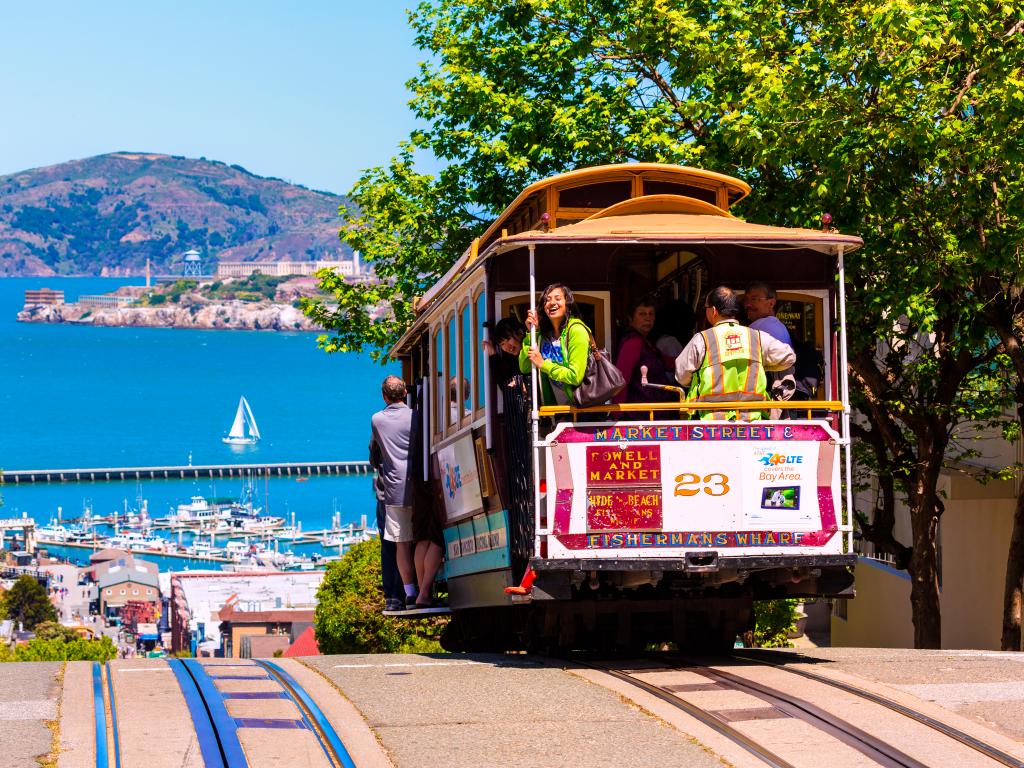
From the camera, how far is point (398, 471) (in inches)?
560

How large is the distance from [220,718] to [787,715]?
3011 millimetres

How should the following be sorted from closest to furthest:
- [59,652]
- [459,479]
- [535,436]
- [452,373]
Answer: [535,436] < [459,479] < [452,373] < [59,652]

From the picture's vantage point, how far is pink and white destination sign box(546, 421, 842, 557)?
35.4 ft

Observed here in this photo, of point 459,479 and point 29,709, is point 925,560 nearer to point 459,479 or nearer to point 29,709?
point 459,479

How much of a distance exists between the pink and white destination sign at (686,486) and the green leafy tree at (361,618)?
1889 cm

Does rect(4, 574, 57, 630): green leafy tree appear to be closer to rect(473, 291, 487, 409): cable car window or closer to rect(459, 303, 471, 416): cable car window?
rect(459, 303, 471, 416): cable car window

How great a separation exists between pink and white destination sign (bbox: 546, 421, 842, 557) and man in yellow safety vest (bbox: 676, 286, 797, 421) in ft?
0.83

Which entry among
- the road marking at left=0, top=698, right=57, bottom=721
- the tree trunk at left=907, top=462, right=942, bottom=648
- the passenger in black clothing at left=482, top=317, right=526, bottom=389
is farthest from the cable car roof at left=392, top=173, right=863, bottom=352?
the tree trunk at left=907, top=462, right=942, bottom=648

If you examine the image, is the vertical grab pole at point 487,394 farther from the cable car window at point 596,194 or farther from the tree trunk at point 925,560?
the tree trunk at point 925,560

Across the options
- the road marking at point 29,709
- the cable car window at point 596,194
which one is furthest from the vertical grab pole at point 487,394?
the road marking at point 29,709

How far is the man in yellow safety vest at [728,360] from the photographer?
1091cm

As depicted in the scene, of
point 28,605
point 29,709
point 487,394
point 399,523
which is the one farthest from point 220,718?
point 28,605

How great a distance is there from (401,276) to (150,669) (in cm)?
1423

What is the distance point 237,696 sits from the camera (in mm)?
9438
